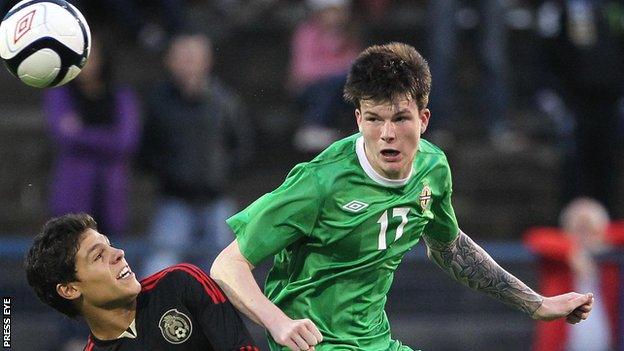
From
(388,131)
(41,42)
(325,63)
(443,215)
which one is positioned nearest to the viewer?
(388,131)

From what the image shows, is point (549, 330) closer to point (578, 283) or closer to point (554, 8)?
point (578, 283)

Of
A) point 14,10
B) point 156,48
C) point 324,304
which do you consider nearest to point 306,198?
point 324,304

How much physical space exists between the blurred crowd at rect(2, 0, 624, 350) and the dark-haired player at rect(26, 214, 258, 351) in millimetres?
3914

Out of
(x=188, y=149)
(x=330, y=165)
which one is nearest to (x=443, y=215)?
(x=330, y=165)

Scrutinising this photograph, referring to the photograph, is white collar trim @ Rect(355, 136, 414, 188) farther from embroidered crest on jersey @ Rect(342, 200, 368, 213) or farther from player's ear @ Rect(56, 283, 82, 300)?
player's ear @ Rect(56, 283, 82, 300)

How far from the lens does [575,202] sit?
10109 millimetres

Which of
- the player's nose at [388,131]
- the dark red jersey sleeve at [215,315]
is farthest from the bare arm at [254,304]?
the player's nose at [388,131]

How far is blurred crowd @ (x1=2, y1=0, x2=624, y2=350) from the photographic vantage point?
32.1 ft

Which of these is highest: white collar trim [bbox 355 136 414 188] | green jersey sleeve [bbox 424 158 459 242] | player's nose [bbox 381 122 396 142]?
player's nose [bbox 381 122 396 142]

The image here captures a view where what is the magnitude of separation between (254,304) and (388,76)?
1.00 meters

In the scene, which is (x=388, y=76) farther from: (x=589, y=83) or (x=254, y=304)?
(x=589, y=83)

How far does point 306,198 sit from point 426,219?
636 mm

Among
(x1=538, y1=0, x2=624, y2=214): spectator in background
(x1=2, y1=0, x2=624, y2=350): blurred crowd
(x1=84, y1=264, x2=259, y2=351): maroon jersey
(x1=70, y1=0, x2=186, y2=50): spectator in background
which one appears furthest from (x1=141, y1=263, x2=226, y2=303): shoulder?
(x1=70, y1=0, x2=186, y2=50): spectator in background

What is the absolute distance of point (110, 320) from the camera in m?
5.73
